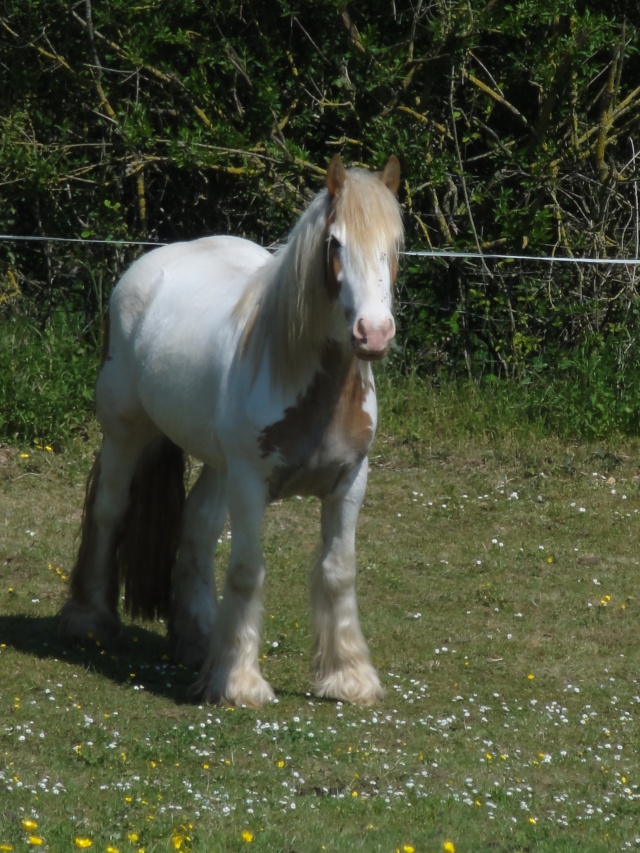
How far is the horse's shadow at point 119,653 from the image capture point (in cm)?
548

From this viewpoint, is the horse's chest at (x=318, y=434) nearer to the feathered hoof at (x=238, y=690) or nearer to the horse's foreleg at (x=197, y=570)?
the feathered hoof at (x=238, y=690)

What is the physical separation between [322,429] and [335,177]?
940mm

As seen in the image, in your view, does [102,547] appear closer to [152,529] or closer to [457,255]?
[152,529]

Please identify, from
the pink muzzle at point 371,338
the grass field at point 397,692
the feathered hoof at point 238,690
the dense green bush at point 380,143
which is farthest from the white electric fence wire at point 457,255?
the pink muzzle at point 371,338

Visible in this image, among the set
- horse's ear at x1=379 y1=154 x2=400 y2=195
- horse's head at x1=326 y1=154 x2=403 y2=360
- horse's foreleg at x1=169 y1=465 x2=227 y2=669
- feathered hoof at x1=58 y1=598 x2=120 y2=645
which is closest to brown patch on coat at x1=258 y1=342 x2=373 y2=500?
horse's head at x1=326 y1=154 x2=403 y2=360

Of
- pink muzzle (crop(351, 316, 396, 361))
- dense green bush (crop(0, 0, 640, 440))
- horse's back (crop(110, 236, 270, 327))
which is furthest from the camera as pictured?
dense green bush (crop(0, 0, 640, 440))

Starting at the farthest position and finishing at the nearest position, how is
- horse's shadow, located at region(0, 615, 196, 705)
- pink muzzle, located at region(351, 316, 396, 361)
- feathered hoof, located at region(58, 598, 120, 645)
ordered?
feathered hoof, located at region(58, 598, 120, 645), horse's shadow, located at region(0, 615, 196, 705), pink muzzle, located at region(351, 316, 396, 361)

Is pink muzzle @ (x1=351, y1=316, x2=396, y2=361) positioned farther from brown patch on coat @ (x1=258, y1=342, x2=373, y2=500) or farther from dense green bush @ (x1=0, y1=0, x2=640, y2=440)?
dense green bush @ (x1=0, y1=0, x2=640, y2=440)

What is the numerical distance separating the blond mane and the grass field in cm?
139

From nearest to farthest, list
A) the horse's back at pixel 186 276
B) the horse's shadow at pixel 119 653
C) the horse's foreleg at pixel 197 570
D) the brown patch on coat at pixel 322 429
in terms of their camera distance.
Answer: the brown patch on coat at pixel 322 429 < the horse's shadow at pixel 119 653 < the horse's back at pixel 186 276 < the horse's foreleg at pixel 197 570

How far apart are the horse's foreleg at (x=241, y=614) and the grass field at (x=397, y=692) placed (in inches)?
4.7

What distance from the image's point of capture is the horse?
473 centimetres

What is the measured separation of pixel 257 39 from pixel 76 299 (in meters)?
2.42

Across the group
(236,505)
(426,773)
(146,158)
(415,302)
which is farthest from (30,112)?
(426,773)
